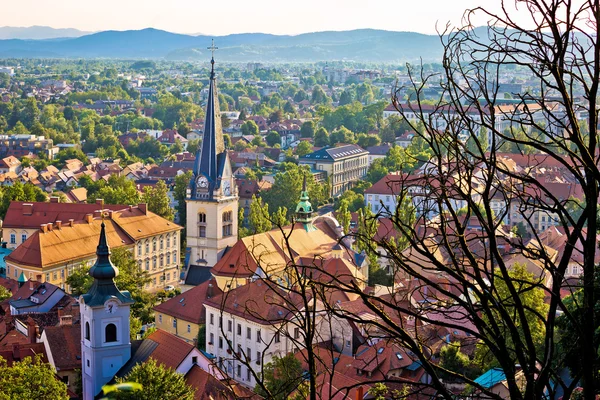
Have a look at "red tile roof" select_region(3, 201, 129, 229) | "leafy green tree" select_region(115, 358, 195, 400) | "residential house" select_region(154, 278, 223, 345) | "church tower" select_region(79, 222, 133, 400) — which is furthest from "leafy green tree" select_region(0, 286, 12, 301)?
"leafy green tree" select_region(115, 358, 195, 400)

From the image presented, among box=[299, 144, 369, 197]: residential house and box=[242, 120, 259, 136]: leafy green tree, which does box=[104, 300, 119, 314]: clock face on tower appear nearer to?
box=[299, 144, 369, 197]: residential house

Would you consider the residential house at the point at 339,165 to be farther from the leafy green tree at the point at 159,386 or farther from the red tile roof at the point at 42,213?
the leafy green tree at the point at 159,386

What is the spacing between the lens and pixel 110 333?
2478cm

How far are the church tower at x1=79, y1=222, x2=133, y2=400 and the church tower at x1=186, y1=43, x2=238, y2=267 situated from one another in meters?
17.8

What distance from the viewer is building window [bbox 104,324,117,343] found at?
2470cm

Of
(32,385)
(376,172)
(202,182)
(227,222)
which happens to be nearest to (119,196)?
(202,182)

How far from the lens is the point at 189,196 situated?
4344 centimetres

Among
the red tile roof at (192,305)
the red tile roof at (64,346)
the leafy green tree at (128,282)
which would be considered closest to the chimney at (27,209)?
the leafy green tree at (128,282)

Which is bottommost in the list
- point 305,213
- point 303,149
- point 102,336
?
point 303,149

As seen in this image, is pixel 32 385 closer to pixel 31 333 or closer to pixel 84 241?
pixel 31 333

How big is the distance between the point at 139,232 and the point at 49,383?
81.6 feet

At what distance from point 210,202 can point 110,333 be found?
18.6m

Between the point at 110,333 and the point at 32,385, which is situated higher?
the point at 32,385

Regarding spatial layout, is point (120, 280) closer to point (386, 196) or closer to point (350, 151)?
point (386, 196)
